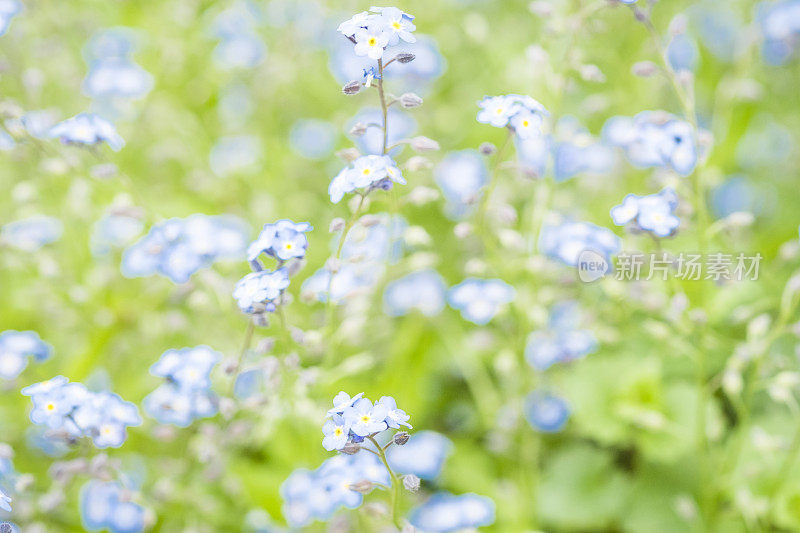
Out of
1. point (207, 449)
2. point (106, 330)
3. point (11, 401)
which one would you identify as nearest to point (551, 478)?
point (207, 449)

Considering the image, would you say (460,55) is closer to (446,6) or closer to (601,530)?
(446,6)

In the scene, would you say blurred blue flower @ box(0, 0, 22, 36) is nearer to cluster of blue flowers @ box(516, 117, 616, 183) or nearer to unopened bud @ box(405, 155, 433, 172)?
unopened bud @ box(405, 155, 433, 172)

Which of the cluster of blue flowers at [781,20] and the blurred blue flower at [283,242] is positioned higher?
the cluster of blue flowers at [781,20]

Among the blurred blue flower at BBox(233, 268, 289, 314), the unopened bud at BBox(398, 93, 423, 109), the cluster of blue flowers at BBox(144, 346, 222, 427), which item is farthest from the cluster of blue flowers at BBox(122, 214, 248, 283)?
the unopened bud at BBox(398, 93, 423, 109)

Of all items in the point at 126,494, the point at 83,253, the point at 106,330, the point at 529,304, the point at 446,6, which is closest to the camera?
the point at 126,494

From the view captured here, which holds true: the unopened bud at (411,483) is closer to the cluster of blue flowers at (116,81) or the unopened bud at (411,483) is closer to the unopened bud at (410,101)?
the unopened bud at (410,101)

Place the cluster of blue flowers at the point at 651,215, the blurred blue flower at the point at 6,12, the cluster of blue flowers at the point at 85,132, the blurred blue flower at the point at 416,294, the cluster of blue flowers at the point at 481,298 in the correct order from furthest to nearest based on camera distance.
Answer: the blurred blue flower at the point at 416,294
the cluster of blue flowers at the point at 481,298
the blurred blue flower at the point at 6,12
the cluster of blue flowers at the point at 85,132
the cluster of blue flowers at the point at 651,215

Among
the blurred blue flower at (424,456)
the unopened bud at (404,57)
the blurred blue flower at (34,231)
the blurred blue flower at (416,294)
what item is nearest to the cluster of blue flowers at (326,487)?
the blurred blue flower at (424,456)
